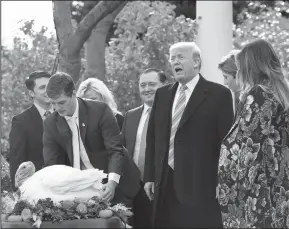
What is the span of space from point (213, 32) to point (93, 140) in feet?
27.6

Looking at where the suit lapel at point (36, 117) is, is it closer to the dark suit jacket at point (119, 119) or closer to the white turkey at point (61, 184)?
the dark suit jacket at point (119, 119)

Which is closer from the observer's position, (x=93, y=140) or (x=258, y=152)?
(x=258, y=152)

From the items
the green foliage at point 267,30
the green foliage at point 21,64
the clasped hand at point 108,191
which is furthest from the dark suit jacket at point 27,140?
the green foliage at point 267,30

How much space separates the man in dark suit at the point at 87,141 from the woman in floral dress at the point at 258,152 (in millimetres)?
1147

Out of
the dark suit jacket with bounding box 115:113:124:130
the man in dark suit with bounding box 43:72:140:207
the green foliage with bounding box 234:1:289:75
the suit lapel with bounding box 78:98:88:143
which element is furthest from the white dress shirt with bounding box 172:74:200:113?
the green foliage with bounding box 234:1:289:75

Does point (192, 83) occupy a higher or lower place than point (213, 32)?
lower

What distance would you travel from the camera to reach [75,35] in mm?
11844

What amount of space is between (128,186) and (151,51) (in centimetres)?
770

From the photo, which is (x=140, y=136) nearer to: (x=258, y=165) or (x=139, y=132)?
(x=139, y=132)

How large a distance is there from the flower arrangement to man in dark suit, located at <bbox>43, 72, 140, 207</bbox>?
0.68 m

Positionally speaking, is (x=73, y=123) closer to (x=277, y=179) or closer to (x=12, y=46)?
(x=277, y=179)

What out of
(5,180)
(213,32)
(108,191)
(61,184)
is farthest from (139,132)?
(213,32)

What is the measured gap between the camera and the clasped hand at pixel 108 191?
7673mm

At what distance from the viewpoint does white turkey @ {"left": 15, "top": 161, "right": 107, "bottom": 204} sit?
7.40 metres
